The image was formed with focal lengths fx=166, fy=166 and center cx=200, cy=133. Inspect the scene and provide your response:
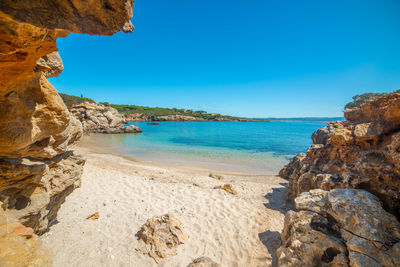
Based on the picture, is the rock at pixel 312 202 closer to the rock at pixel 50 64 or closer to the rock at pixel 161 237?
the rock at pixel 161 237

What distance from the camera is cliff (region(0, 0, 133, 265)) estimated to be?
1.44 meters

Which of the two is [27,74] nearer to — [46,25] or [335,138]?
[46,25]

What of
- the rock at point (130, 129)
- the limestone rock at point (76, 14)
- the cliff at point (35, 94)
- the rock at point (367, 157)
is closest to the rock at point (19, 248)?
the cliff at point (35, 94)

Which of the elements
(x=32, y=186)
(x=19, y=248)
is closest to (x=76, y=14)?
(x=19, y=248)

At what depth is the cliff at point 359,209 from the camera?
101 inches

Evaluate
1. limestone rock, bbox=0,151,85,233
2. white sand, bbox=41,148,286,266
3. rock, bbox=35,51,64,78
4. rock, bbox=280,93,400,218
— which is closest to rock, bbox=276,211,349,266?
white sand, bbox=41,148,286,266

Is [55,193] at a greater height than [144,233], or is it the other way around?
[55,193]

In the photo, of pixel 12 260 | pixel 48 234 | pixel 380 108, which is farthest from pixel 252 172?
pixel 12 260

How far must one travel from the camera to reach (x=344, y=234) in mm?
2832

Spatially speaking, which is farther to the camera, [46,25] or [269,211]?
[269,211]

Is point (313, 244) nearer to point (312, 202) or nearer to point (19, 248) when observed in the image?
point (312, 202)

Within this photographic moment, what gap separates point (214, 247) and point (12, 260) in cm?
Answer: 383

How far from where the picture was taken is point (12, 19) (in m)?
1.24

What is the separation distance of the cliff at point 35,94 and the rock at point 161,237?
87.0 inches
